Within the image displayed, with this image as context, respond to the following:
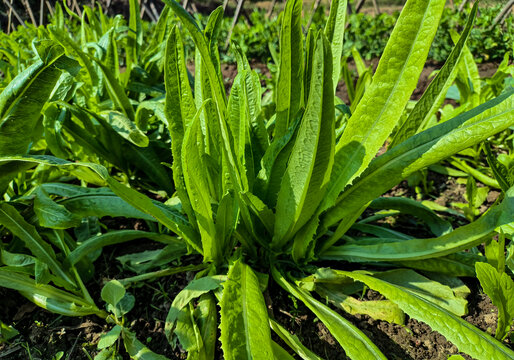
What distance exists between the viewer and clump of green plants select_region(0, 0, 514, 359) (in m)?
1.02

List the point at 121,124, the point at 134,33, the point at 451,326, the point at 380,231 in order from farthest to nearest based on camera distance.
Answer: the point at 134,33, the point at 121,124, the point at 380,231, the point at 451,326

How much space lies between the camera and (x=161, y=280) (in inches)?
58.7

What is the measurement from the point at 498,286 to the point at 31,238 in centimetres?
142

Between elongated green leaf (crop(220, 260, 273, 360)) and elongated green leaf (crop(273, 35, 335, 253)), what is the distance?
22cm

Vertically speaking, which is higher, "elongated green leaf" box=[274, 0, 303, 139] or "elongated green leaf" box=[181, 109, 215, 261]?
"elongated green leaf" box=[274, 0, 303, 139]

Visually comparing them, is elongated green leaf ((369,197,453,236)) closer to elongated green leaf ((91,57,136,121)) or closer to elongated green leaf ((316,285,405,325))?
elongated green leaf ((316,285,405,325))

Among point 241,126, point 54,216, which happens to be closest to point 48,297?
point 54,216

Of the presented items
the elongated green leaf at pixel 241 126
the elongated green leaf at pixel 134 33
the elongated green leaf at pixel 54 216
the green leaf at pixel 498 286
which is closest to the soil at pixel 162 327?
the green leaf at pixel 498 286

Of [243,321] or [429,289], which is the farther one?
[429,289]

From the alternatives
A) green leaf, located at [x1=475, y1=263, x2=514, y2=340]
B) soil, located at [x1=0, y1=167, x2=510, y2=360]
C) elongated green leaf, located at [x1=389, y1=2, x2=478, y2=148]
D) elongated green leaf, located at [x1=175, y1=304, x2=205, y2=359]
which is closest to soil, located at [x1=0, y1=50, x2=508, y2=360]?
soil, located at [x1=0, y1=167, x2=510, y2=360]

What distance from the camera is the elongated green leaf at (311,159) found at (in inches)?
34.3

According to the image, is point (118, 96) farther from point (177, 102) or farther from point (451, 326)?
point (451, 326)

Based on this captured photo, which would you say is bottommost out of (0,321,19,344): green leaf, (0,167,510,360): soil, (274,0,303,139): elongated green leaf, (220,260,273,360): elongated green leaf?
(0,321,19,344): green leaf

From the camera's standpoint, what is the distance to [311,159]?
1030mm
